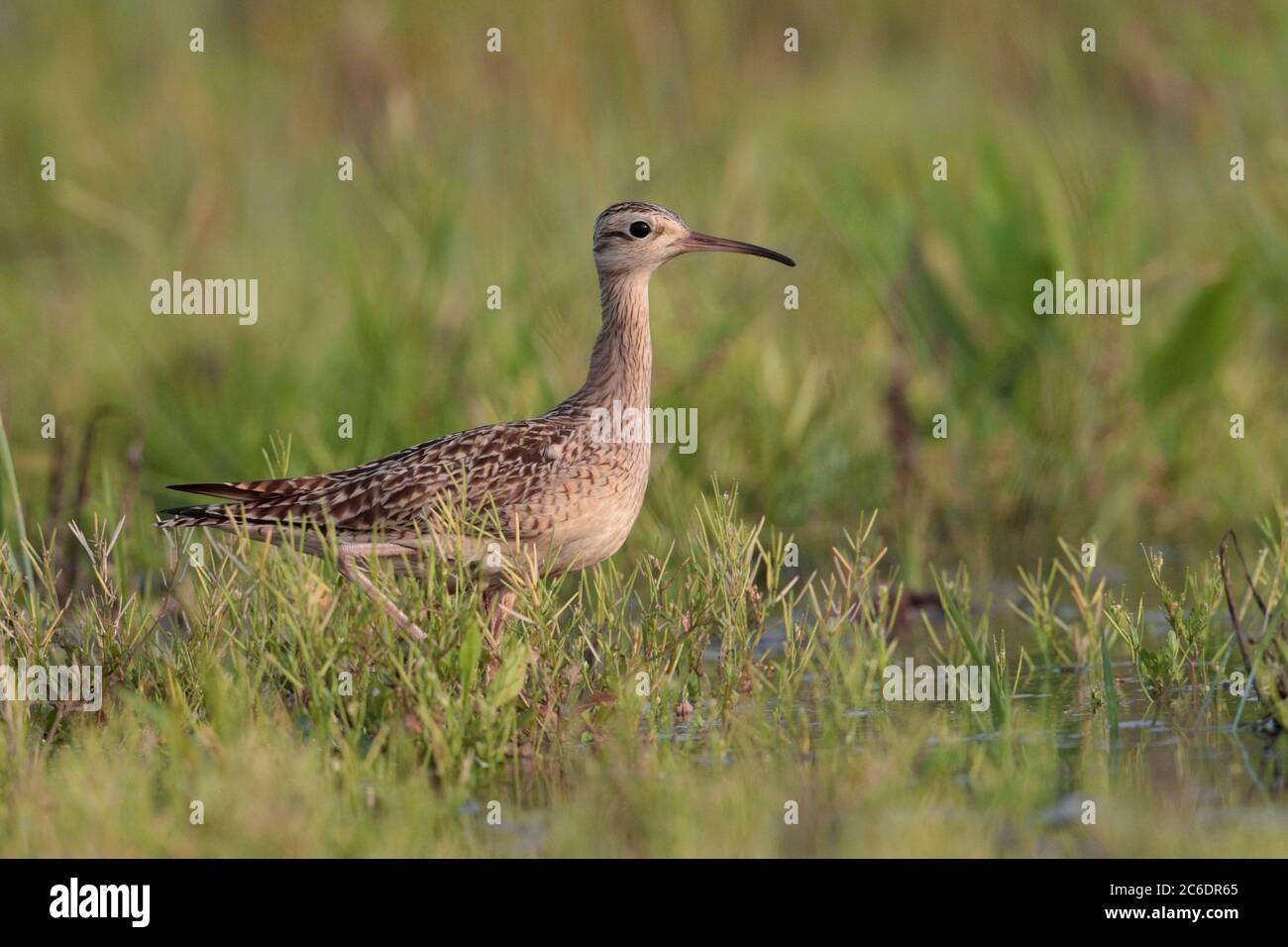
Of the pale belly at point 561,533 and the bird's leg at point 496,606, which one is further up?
the pale belly at point 561,533

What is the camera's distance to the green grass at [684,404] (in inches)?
246

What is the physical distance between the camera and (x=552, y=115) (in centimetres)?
1606

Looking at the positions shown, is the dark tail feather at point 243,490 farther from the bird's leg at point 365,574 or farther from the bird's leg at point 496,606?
the bird's leg at point 496,606

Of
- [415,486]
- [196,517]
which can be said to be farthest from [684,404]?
[196,517]

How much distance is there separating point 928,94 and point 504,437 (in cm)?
1004

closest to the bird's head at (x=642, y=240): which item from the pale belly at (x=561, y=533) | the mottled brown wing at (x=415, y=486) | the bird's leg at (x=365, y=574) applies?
the mottled brown wing at (x=415, y=486)

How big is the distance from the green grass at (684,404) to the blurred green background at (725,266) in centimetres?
4

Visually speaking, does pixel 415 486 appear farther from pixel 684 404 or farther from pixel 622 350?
pixel 684 404

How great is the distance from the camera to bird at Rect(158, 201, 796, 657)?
300 inches

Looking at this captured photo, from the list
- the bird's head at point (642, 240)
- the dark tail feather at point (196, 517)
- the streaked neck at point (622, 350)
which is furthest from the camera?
the bird's head at point (642, 240)

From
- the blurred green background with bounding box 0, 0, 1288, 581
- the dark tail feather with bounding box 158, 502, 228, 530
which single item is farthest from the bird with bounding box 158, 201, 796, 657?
the blurred green background with bounding box 0, 0, 1288, 581

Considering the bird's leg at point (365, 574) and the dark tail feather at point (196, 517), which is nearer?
the bird's leg at point (365, 574)

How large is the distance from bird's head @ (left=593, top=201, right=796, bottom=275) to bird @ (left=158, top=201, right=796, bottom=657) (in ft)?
0.09

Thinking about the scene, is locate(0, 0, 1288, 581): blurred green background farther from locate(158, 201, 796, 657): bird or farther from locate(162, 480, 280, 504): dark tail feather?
locate(158, 201, 796, 657): bird
